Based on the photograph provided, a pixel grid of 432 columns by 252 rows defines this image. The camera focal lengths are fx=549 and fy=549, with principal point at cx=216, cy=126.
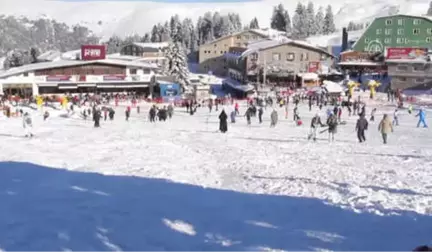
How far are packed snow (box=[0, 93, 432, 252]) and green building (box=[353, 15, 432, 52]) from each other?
71.7 metres

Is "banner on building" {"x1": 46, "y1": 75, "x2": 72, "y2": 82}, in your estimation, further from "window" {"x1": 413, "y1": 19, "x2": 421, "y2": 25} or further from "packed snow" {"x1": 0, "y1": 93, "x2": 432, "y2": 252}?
"window" {"x1": 413, "y1": 19, "x2": 421, "y2": 25}

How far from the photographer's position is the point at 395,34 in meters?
85.6

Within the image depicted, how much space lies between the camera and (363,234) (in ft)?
25.6

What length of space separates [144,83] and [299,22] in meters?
79.4

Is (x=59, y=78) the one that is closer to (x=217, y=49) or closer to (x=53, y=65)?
(x=53, y=65)

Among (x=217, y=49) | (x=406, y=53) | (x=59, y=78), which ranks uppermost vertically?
(x=217, y=49)

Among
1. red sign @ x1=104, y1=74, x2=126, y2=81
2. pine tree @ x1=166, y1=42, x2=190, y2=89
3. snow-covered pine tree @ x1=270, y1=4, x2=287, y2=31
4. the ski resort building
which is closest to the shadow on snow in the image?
the ski resort building

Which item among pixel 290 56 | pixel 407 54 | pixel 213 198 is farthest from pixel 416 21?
pixel 213 198

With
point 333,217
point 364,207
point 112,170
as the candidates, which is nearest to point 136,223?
point 333,217

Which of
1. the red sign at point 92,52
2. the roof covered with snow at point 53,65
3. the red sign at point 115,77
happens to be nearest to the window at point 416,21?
the roof covered with snow at point 53,65

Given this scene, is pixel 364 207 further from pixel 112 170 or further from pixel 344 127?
pixel 344 127

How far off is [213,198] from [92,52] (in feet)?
175

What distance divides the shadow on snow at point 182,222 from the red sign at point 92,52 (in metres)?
51.1

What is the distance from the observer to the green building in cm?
8450
